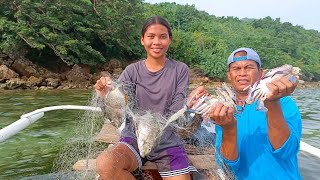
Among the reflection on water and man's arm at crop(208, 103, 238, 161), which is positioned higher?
man's arm at crop(208, 103, 238, 161)

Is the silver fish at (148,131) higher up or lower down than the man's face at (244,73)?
lower down

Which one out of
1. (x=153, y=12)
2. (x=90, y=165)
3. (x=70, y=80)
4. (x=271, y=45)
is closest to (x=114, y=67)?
(x=70, y=80)

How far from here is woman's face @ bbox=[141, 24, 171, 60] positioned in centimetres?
353

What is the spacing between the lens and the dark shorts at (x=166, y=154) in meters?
3.30

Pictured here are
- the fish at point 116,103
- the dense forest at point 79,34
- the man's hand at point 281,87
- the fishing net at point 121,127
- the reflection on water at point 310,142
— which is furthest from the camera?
the dense forest at point 79,34

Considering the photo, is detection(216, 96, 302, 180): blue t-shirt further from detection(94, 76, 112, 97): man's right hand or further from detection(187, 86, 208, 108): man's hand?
detection(94, 76, 112, 97): man's right hand

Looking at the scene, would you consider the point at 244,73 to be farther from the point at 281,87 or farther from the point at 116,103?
the point at 116,103

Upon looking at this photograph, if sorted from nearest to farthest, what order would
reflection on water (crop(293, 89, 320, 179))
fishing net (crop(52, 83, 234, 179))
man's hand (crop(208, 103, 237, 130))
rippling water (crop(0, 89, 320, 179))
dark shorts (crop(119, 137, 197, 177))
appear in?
1. man's hand (crop(208, 103, 237, 130))
2. fishing net (crop(52, 83, 234, 179))
3. dark shorts (crop(119, 137, 197, 177))
4. rippling water (crop(0, 89, 320, 179))
5. reflection on water (crop(293, 89, 320, 179))

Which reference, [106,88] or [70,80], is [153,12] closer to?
[70,80]

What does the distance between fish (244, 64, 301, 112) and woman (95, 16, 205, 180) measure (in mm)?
1106

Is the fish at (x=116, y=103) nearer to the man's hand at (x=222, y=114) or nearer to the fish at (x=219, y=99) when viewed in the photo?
the fish at (x=219, y=99)

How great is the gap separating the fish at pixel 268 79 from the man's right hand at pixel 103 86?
4.08 feet

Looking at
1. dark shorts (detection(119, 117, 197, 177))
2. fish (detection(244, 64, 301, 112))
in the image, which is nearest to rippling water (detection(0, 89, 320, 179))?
dark shorts (detection(119, 117, 197, 177))

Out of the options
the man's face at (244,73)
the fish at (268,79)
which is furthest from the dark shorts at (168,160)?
the fish at (268,79)
